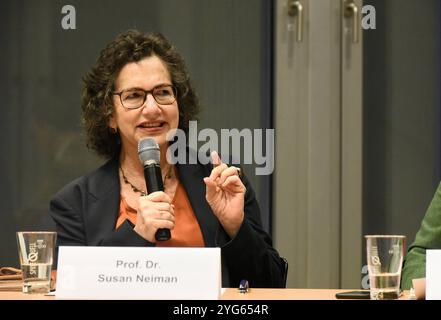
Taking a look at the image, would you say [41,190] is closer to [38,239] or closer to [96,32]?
[96,32]

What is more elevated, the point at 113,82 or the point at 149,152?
the point at 113,82

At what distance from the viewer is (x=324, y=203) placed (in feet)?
10.7

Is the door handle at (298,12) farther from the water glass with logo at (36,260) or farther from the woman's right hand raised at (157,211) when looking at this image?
the water glass with logo at (36,260)

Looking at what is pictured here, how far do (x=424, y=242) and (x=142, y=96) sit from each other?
0.93m

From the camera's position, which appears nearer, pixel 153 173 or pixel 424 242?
pixel 153 173

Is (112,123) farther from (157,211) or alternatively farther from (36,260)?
(36,260)

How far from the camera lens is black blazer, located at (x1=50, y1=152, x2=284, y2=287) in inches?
81.7

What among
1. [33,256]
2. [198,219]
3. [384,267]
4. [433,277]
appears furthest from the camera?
[198,219]

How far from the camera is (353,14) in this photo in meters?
3.25

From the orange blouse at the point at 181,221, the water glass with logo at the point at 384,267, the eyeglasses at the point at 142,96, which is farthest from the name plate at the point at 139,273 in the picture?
the eyeglasses at the point at 142,96

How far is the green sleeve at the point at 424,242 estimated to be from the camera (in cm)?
200

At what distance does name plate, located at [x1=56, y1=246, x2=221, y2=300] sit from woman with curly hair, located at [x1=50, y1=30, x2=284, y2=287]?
1.67 ft

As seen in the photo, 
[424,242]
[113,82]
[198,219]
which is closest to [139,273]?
[198,219]

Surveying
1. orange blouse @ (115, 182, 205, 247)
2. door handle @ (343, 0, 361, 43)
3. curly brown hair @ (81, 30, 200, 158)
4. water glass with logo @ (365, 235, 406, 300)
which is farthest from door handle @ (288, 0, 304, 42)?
water glass with logo @ (365, 235, 406, 300)
